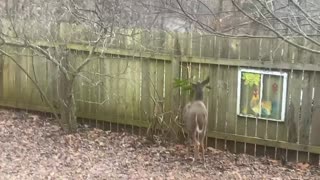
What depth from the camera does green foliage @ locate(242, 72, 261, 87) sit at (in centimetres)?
739

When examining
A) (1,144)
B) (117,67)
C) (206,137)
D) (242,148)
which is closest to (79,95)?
(117,67)

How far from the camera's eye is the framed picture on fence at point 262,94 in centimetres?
727

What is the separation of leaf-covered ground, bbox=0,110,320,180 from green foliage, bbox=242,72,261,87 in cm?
108

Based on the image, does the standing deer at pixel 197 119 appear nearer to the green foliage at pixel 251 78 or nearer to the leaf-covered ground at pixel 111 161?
the leaf-covered ground at pixel 111 161

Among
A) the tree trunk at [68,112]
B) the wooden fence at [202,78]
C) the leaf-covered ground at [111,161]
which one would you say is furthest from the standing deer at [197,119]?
the tree trunk at [68,112]

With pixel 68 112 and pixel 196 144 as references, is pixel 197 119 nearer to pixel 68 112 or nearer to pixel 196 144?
pixel 196 144

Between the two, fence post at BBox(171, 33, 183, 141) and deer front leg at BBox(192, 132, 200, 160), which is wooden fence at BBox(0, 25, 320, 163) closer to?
fence post at BBox(171, 33, 183, 141)

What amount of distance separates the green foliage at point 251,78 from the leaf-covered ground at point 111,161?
1.08 meters

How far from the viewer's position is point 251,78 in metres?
7.43

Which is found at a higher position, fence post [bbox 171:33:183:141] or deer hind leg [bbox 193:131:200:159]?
fence post [bbox 171:33:183:141]

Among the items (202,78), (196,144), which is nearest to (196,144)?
(196,144)

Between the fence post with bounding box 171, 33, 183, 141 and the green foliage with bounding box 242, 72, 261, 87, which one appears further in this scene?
the fence post with bounding box 171, 33, 183, 141

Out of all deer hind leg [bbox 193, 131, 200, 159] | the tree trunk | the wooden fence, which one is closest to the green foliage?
the wooden fence

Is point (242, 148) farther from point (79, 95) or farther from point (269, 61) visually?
point (79, 95)
